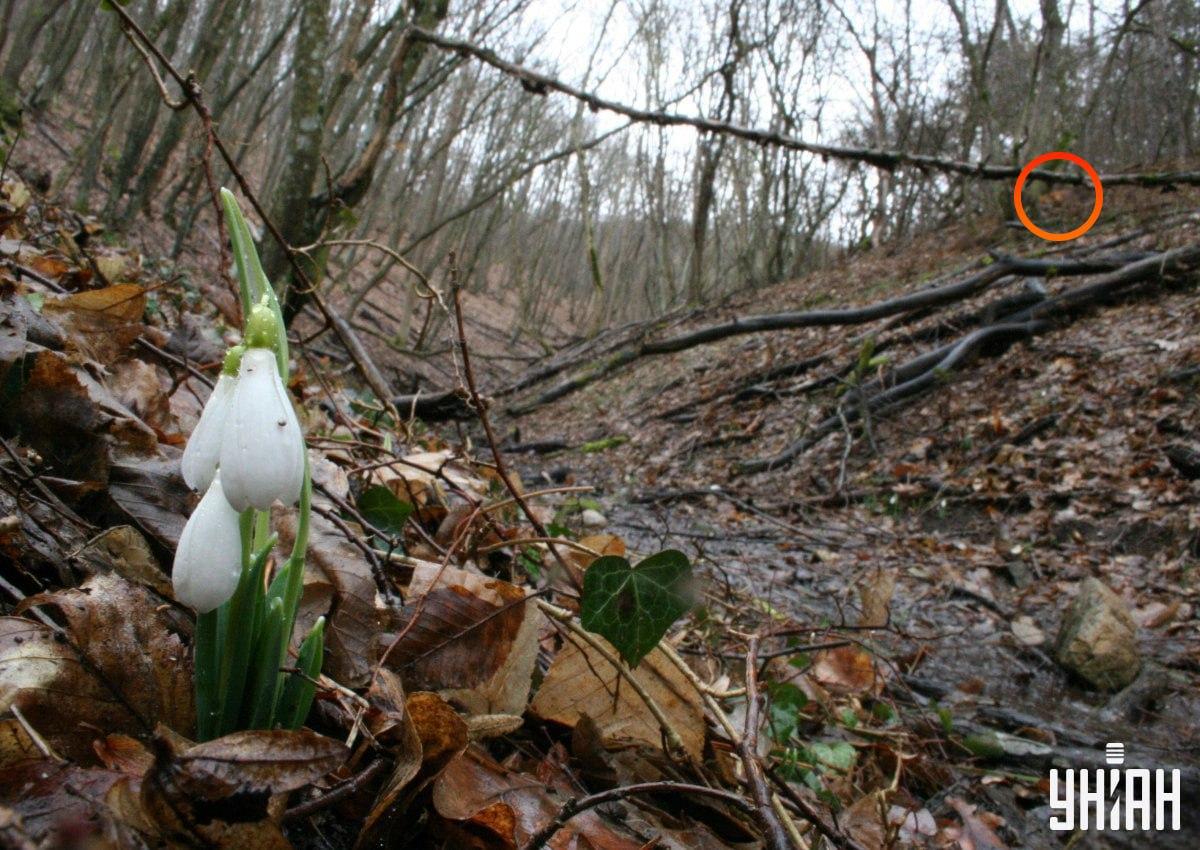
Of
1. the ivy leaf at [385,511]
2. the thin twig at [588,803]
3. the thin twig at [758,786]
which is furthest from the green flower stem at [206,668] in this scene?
the ivy leaf at [385,511]

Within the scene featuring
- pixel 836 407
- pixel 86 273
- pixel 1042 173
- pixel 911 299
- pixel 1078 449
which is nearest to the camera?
pixel 86 273

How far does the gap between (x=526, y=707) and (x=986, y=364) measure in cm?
663

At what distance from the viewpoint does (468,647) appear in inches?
49.6

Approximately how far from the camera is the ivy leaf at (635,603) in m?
1.20

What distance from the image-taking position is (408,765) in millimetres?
916

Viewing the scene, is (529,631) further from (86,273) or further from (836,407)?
(836,407)

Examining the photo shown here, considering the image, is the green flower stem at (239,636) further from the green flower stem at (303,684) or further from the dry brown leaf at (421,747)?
the dry brown leaf at (421,747)

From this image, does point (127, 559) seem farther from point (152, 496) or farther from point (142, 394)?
point (142, 394)

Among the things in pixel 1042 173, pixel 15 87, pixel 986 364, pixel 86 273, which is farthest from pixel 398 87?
pixel 15 87

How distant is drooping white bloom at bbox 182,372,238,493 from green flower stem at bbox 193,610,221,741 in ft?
0.49

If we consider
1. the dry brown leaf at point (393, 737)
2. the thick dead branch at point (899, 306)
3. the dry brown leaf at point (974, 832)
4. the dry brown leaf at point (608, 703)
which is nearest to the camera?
the dry brown leaf at point (393, 737)

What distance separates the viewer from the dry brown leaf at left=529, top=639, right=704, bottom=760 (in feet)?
4.36

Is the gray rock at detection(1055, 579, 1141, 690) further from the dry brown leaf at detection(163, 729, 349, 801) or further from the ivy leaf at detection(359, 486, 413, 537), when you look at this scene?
the dry brown leaf at detection(163, 729, 349, 801)

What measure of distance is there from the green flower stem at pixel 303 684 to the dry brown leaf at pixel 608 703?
20.0 inches
